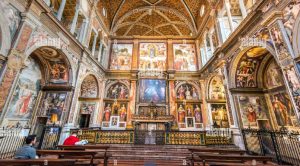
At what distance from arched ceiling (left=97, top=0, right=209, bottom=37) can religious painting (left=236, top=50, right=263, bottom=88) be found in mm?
8960

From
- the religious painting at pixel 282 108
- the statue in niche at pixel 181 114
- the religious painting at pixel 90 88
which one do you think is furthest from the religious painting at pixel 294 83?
the religious painting at pixel 90 88

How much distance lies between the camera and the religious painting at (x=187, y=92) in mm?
14273

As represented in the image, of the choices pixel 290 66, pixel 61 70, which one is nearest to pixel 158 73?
pixel 61 70

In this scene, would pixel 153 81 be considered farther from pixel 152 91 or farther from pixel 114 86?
pixel 114 86

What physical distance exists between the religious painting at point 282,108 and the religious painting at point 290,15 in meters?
3.84

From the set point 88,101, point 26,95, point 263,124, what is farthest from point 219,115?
point 26,95

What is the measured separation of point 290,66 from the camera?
4590 mm

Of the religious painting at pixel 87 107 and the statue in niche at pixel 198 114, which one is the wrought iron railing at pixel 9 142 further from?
the statue in niche at pixel 198 114

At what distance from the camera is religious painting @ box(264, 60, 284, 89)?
23.7ft

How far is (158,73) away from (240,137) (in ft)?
31.8

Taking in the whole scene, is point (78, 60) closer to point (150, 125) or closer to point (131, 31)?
point (150, 125)

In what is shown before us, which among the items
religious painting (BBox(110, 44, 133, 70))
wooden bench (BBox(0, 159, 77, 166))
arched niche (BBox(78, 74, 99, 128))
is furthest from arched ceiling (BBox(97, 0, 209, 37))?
wooden bench (BBox(0, 159, 77, 166))

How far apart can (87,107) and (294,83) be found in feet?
44.7

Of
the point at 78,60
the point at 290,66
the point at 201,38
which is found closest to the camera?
the point at 290,66
